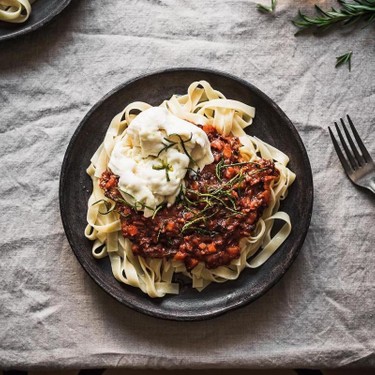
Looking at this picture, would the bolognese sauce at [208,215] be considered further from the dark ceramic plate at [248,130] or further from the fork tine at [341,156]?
the fork tine at [341,156]

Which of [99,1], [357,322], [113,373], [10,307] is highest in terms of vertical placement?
[99,1]

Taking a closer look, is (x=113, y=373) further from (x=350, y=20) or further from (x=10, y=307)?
(x=350, y=20)

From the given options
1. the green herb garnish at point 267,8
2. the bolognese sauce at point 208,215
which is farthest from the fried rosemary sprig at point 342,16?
the bolognese sauce at point 208,215

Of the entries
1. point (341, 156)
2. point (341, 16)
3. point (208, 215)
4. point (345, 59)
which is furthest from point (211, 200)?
point (341, 16)

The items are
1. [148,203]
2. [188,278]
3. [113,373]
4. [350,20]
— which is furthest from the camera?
[113,373]

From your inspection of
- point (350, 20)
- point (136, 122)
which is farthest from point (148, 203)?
point (350, 20)

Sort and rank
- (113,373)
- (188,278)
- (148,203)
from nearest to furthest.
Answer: (148,203)
(188,278)
(113,373)
